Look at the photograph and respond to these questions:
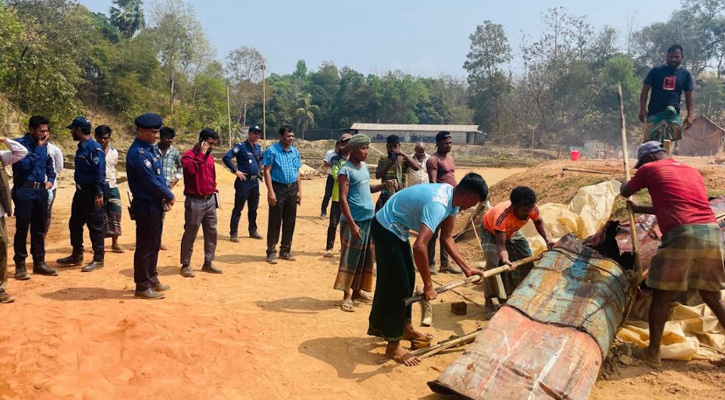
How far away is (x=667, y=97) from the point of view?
23.7ft

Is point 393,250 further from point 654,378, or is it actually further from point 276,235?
point 276,235

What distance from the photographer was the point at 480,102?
55188 mm

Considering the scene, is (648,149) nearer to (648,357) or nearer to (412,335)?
(648,357)

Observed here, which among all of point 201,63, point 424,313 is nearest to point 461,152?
point 201,63

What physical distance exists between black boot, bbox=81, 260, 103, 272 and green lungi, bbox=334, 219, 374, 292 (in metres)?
3.14

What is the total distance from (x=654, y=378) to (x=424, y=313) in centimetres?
200

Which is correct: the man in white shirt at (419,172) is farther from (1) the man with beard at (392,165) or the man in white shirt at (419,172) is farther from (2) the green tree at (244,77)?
(2) the green tree at (244,77)

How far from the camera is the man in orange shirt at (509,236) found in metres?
4.92

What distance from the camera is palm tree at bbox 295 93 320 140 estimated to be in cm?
5681

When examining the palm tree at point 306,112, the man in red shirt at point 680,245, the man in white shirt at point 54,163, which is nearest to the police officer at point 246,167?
the man in white shirt at point 54,163

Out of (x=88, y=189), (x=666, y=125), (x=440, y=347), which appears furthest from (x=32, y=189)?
(x=666, y=125)

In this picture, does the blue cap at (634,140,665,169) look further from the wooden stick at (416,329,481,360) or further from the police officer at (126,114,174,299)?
the police officer at (126,114,174,299)

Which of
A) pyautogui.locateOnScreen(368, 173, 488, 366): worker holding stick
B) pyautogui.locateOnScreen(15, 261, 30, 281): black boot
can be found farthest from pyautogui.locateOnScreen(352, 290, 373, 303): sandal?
pyautogui.locateOnScreen(15, 261, 30, 281): black boot

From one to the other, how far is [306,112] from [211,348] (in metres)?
54.1
